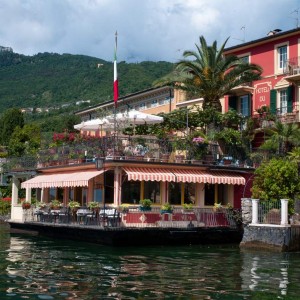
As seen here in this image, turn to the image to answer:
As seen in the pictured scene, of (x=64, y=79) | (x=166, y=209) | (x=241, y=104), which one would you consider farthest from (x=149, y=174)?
(x=64, y=79)

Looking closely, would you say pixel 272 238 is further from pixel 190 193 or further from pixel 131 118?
pixel 131 118

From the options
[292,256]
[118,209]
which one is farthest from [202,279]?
[118,209]

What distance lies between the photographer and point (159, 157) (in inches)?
1085

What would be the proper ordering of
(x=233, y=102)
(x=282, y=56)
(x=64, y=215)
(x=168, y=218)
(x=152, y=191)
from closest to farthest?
(x=168, y=218)
(x=64, y=215)
(x=152, y=191)
(x=282, y=56)
(x=233, y=102)

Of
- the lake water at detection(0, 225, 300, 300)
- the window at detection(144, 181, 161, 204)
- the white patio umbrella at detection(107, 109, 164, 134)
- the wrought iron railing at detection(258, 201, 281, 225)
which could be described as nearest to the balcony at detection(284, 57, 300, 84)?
the white patio umbrella at detection(107, 109, 164, 134)

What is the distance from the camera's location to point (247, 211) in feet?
82.5

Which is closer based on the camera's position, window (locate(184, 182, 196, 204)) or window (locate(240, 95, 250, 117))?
window (locate(184, 182, 196, 204))

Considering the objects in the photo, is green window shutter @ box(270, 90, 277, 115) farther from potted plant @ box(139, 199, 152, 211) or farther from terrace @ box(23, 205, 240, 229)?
potted plant @ box(139, 199, 152, 211)

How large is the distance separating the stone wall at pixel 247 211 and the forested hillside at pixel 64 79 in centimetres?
7629

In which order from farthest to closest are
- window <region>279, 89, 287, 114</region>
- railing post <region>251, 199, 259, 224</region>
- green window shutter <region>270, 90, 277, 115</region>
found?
1. green window shutter <region>270, 90, 277, 115</region>
2. window <region>279, 89, 287, 114</region>
3. railing post <region>251, 199, 259, 224</region>

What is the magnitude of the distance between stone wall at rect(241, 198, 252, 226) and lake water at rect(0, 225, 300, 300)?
5.48ft

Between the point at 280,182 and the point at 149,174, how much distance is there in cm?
596

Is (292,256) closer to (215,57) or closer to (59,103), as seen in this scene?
(215,57)

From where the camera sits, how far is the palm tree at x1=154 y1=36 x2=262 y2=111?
3400 centimetres
